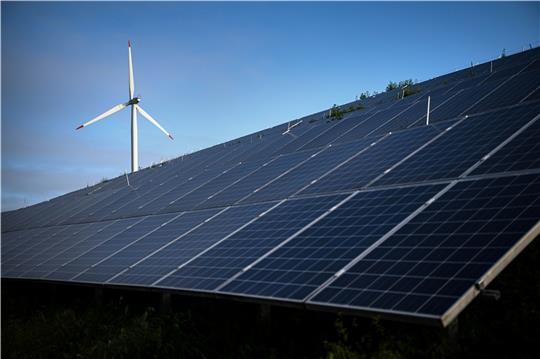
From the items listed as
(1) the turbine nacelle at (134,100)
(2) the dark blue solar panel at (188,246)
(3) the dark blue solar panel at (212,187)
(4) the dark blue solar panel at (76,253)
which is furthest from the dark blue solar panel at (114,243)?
(1) the turbine nacelle at (134,100)

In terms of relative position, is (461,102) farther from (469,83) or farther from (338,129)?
(338,129)

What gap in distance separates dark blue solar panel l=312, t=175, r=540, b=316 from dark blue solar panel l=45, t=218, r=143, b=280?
37.9 feet

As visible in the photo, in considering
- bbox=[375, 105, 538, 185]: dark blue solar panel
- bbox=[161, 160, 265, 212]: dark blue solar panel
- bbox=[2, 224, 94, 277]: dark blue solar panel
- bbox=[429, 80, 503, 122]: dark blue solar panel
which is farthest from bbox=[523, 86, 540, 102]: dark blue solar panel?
bbox=[2, 224, 94, 277]: dark blue solar panel

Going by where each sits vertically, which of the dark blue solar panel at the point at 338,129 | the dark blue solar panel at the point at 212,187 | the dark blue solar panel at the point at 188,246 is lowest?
the dark blue solar panel at the point at 188,246

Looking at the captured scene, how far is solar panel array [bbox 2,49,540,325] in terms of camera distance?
952cm

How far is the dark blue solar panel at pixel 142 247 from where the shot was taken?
17.0m

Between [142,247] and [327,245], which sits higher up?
[327,245]

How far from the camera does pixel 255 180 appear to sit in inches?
813

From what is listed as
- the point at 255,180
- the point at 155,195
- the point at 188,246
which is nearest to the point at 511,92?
the point at 255,180

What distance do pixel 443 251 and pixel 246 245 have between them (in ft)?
18.5

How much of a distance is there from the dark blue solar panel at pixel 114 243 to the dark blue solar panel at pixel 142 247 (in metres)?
0.42

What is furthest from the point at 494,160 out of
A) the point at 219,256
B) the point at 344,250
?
the point at 219,256

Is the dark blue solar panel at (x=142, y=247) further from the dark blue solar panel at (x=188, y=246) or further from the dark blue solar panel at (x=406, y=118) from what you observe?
the dark blue solar panel at (x=406, y=118)

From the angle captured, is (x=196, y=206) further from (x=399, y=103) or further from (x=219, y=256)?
(x=399, y=103)
